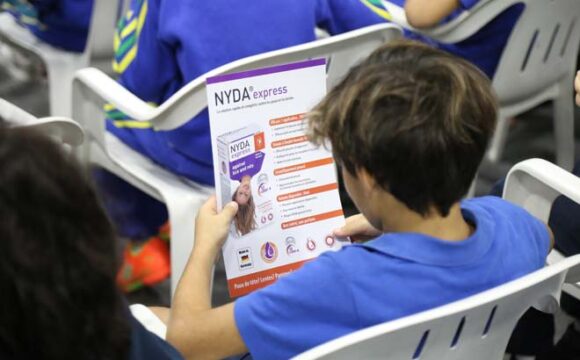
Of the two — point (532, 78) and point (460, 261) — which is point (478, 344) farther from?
point (532, 78)

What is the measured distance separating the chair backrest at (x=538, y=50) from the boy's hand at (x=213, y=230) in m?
1.19

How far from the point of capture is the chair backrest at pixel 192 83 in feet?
5.95

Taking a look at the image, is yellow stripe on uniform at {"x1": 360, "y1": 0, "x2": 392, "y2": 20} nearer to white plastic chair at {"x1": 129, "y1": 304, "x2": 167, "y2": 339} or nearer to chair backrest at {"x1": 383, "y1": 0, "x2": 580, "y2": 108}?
chair backrest at {"x1": 383, "y1": 0, "x2": 580, "y2": 108}

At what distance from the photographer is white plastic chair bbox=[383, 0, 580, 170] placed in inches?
92.4

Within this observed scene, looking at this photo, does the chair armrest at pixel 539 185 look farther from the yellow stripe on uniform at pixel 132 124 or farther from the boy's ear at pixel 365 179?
the yellow stripe on uniform at pixel 132 124

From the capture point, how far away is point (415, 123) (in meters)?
1.24

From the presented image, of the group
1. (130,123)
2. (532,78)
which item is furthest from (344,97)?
(532,78)

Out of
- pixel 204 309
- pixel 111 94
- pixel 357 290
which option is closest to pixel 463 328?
pixel 357 290

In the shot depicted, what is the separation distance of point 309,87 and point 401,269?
411 mm

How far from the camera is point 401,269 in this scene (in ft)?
4.08

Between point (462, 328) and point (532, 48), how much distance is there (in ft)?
4.75

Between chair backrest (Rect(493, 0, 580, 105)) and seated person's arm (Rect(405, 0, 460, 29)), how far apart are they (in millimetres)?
186

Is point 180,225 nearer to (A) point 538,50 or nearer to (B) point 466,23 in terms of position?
(B) point 466,23

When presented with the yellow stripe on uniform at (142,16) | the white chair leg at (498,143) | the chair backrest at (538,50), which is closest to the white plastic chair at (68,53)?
the yellow stripe on uniform at (142,16)
